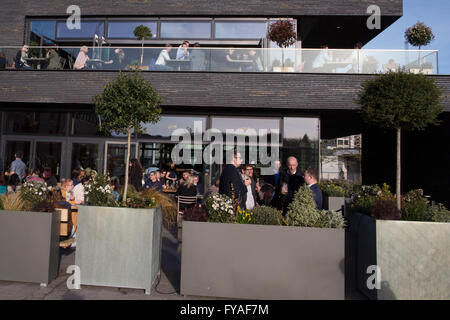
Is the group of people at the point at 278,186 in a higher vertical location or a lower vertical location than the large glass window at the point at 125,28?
lower

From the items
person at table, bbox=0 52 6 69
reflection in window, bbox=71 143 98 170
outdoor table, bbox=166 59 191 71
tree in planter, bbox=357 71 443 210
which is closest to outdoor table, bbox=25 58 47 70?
person at table, bbox=0 52 6 69

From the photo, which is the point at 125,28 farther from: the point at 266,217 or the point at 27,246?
the point at 266,217

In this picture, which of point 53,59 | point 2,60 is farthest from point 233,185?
point 2,60

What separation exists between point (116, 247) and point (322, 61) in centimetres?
873

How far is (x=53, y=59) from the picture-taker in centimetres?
1051

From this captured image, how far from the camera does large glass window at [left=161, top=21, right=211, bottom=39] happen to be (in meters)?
11.7

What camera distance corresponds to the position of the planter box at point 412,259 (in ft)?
11.9

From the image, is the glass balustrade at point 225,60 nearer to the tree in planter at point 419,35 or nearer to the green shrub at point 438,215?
the tree in planter at point 419,35

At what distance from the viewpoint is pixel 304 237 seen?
12.1 ft

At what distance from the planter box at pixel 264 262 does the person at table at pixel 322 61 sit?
7554 mm

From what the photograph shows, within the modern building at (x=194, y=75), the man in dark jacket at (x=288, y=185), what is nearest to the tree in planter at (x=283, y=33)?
the modern building at (x=194, y=75)

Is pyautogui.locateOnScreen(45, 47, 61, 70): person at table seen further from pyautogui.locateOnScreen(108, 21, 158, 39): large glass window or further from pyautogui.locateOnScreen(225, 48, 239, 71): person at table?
pyautogui.locateOnScreen(225, 48, 239, 71): person at table

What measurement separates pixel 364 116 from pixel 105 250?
4.46m

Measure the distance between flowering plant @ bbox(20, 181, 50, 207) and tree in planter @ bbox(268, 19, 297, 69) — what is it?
28.5ft
